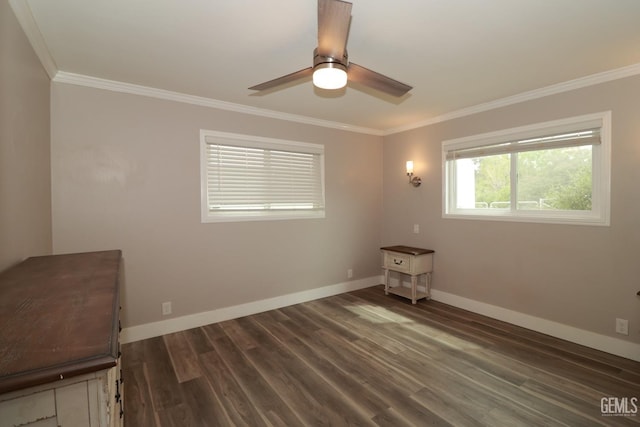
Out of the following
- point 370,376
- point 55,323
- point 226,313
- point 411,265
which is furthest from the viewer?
point 411,265

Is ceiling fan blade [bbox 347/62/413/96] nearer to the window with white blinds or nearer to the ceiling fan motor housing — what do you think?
the ceiling fan motor housing

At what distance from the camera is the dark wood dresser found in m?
0.69

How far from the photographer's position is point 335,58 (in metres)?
1.72

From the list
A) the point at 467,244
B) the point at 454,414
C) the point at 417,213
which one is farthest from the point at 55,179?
the point at 467,244

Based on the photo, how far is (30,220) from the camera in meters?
1.96

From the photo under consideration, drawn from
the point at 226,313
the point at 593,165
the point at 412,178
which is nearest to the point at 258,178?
the point at 226,313

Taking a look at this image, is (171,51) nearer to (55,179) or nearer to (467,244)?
(55,179)

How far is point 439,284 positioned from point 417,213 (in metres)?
1.02

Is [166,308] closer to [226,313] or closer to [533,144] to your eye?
[226,313]

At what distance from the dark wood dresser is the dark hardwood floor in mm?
1230

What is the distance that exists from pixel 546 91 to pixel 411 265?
236 cm

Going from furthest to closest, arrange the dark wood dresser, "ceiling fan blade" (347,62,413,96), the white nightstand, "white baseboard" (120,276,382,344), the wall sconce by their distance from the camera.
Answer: the wall sconce, the white nightstand, "white baseboard" (120,276,382,344), "ceiling fan blade" (347,62,413,96), the dark wood dresser

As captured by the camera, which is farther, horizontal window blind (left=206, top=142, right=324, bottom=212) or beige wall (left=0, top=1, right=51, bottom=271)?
horizontal window blind (left=206, top=142, right=324, bottom=212)

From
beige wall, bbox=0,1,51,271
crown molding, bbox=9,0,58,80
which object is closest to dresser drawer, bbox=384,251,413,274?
beige wall, bbox=0,1,51,271
